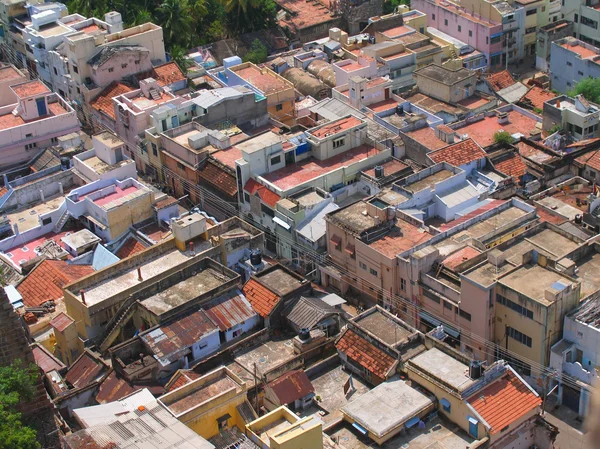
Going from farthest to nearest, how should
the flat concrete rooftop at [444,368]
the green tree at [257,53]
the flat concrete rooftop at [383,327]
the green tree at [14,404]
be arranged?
the green tree at [257,53], the flat concrete rooftop at [383,327], the flat concrete rooftop at [444,368], the green tree at [14,404]

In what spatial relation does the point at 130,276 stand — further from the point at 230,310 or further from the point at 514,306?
the point at 514,306

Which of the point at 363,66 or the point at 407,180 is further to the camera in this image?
the point at 363,66


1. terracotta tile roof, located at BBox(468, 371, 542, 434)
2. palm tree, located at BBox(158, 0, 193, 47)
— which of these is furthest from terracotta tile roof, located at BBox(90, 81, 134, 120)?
terracotta tile roof, located at BBox(468, 371, 542, 434)

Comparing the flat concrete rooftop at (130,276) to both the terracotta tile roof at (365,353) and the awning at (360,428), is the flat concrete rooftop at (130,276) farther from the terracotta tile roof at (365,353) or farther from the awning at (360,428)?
the awning at (360,428)

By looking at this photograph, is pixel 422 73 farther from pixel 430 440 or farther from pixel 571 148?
pixel 430 440

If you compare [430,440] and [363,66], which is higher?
[363,66]

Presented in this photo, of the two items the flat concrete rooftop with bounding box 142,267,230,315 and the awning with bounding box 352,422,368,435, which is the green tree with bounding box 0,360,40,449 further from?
the flat concrete rooftop with bounding box 142,267,230,315

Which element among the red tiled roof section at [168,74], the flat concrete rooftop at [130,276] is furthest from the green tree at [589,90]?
the flat concrete rooftop at [130,276]

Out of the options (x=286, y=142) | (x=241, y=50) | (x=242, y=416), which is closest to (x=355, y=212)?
(x=286, y=142)
